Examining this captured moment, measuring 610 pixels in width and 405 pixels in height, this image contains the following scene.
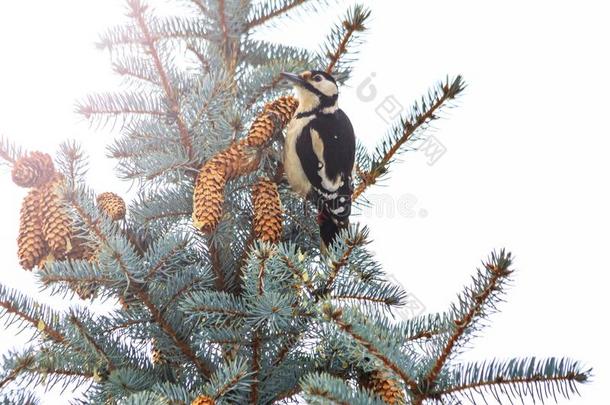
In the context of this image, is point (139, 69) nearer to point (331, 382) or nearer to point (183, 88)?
point (183, 88)

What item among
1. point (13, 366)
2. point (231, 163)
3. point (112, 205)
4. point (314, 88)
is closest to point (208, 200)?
point (231, 163)

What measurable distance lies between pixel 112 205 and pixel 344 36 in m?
0.66

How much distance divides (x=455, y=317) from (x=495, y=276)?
114 millimetres

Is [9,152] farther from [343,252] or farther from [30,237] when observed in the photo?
[343,252]

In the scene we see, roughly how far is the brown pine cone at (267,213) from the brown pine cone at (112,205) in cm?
28

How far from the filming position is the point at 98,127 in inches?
65.3

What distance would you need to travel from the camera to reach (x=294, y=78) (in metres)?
1.72

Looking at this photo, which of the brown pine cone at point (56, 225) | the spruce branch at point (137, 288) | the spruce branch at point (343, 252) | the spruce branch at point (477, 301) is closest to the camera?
the spruce branch at point (477, 301)

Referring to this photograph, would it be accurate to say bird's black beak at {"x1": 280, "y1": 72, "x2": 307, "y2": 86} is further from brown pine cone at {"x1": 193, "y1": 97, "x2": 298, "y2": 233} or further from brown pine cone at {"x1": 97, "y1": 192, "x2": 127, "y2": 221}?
brown pine cone at {"x1": 97, "y1": 192, "x2": 127, "y2": 221}

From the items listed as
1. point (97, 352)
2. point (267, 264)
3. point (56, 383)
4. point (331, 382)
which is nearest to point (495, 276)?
point (331, 382)

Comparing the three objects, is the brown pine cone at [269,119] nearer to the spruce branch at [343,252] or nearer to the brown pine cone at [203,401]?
the spruce branch at [343,252]

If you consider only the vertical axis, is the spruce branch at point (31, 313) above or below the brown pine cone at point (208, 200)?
below

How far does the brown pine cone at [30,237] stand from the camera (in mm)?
1436

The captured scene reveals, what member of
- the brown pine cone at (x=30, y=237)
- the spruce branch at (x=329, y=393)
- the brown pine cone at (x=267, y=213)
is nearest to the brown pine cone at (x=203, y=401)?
the spruce branch at (x=329, y=393)
